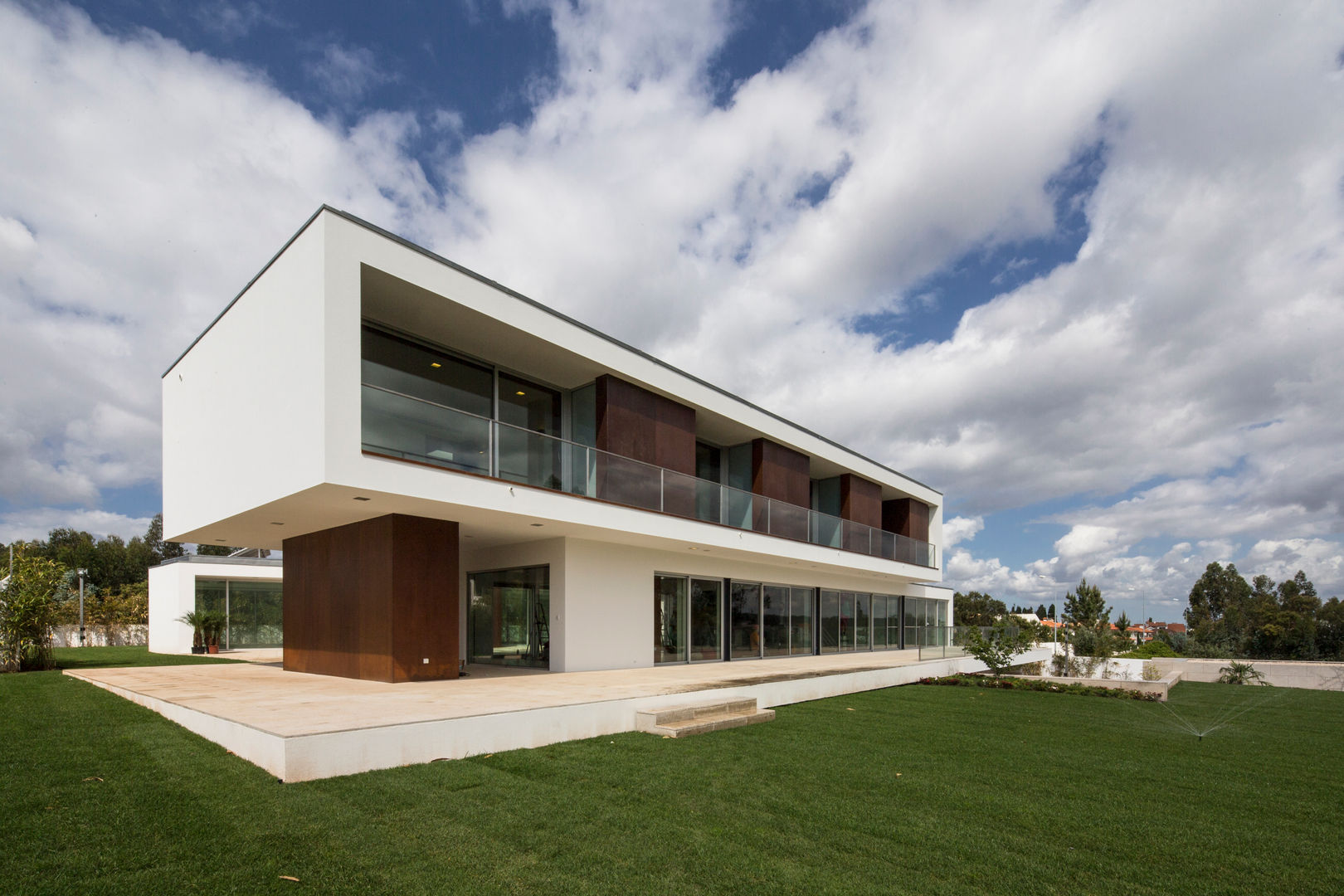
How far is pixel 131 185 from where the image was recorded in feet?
40.7

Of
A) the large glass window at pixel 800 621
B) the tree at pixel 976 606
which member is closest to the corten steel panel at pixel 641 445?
the large glass window at pixel 800 621

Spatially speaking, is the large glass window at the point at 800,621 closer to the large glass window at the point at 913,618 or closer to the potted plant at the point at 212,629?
the large glass window at the point at 913,618

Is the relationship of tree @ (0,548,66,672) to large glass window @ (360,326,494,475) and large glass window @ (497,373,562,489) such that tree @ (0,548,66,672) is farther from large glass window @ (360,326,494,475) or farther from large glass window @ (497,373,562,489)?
large glass window @ (497,373,562,489)

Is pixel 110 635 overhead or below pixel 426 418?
below

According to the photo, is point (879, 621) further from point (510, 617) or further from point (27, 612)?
point (27, 612)

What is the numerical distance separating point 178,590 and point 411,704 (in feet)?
63.5

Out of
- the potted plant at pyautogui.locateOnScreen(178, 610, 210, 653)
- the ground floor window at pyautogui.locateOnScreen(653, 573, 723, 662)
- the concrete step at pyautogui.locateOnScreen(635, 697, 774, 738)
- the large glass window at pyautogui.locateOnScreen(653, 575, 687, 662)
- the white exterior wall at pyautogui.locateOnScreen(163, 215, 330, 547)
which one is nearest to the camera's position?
the concrete step at pyautogui.locateOnScreen(635, 697, 774, 738)

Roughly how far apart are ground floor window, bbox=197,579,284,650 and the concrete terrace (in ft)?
30.5

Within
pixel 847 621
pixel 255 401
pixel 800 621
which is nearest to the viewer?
pixel 255 401

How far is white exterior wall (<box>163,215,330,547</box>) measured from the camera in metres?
8.76

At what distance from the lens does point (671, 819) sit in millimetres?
4879

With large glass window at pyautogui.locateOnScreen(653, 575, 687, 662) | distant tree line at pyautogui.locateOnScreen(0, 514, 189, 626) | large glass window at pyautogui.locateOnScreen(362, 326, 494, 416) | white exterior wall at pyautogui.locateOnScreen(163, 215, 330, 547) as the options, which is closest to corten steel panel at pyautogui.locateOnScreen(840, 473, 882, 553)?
large glass window at pyautogui.locateOnScreen(653, 575, 687, 662)

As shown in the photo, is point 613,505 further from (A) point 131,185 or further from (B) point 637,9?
(A) point 131,185

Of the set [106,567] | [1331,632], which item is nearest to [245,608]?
[106,567]
